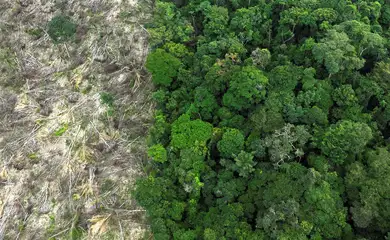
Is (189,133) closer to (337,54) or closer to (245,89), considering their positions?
(245,89)

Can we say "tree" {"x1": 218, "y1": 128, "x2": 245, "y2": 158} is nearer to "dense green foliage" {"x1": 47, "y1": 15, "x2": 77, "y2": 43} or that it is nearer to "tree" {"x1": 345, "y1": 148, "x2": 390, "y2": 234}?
"tree" {"x1": 345, "y1": 148, "x2": 390, "y2": 234}

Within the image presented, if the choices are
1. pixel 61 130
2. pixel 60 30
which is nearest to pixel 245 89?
pixel 61 130

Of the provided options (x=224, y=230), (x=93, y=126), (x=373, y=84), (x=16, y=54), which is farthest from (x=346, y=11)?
(x=16, y=54)

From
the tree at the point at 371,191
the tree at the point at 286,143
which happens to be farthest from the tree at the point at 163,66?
the tree at the point at 371,191

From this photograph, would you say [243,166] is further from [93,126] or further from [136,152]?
[93,126]

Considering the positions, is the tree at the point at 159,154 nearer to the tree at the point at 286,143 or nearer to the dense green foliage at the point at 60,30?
the tree at the point at 286,143

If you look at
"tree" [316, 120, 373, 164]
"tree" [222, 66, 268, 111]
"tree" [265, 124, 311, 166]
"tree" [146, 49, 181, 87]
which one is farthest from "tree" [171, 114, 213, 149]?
"tree" [316, 120, 373, 164]
